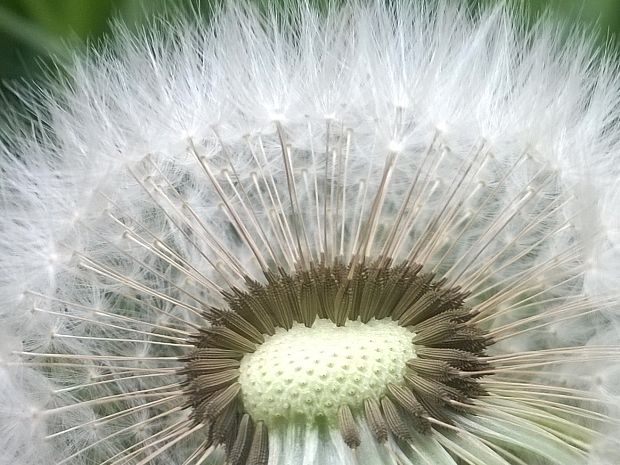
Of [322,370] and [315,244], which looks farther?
[315,244]

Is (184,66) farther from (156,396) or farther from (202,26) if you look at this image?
(156,396)

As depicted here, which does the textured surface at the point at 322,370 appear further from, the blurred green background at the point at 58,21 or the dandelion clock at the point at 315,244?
the blurred green background at the point at 58,21

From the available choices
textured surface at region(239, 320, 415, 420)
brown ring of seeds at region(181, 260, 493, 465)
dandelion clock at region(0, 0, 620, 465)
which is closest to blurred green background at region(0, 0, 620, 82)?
dandelion clock at region(0, 0, 620, 465)

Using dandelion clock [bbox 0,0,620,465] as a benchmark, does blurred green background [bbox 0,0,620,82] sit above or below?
above

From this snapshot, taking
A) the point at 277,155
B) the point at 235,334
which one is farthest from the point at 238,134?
the point at 235,334

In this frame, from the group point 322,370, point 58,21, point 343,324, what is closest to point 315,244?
point 343,324

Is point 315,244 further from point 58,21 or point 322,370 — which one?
point 58,21

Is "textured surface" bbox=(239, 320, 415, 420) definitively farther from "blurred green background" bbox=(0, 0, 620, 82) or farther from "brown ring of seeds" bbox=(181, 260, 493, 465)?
"blurred green background" bbox=(0, 0, 620, 82)
